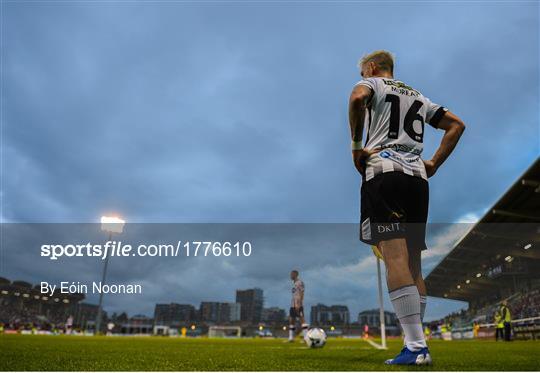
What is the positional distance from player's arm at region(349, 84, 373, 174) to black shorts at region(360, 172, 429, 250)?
20 cm

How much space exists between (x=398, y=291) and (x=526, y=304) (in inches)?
1063

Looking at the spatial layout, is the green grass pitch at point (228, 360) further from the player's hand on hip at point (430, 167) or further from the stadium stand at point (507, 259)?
the stadium stand at point (507, 259)

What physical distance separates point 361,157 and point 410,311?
109 centimetres

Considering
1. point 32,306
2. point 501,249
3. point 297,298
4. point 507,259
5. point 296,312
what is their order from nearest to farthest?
point 296,312 < point 297,298 < point 501,249 < point 507,259 < point 32,306

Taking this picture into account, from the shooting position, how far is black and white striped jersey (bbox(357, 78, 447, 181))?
2.87 meters

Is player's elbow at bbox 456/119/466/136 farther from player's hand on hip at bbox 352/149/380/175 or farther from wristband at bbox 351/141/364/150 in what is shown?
wristband at bbox 351/141/364/150

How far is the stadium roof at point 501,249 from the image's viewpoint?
799 inches

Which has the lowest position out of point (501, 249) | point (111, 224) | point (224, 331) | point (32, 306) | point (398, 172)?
point (224, 331)

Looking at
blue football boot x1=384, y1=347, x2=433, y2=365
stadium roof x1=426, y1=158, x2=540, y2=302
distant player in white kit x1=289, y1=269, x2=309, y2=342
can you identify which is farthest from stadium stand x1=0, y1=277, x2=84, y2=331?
blue football boot x1=384, y1=347, x2=433, y2=365

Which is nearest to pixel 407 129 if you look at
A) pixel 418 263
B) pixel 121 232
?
pixel 418 263

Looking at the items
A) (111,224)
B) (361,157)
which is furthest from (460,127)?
(111,224)

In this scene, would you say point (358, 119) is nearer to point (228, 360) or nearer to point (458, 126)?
point (458, 126)

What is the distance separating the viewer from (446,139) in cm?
324

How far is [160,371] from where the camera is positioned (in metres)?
2.73
